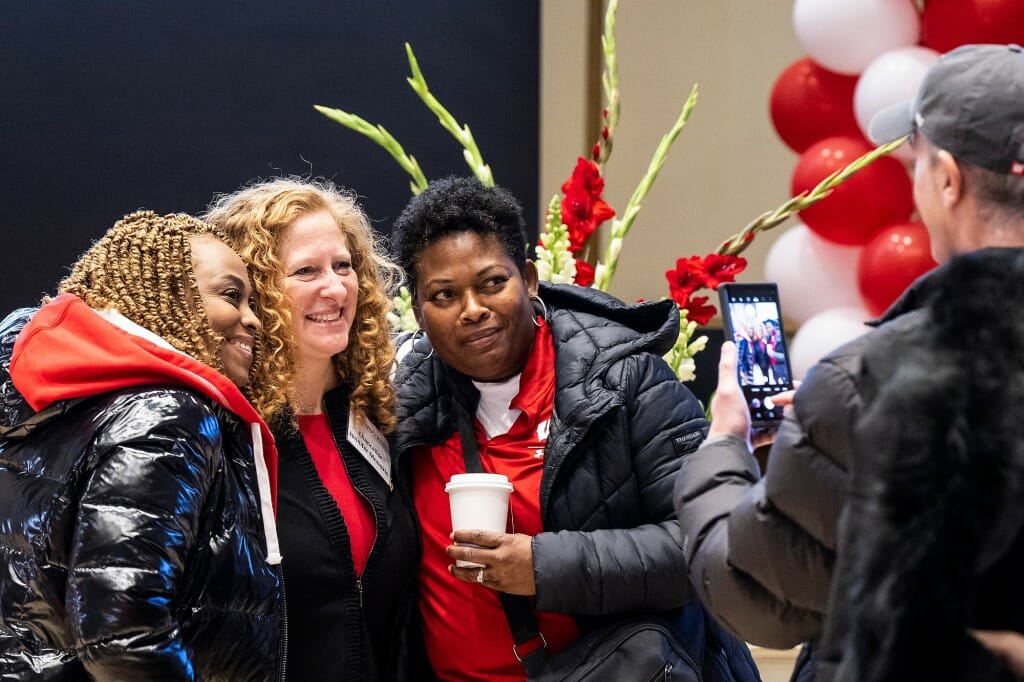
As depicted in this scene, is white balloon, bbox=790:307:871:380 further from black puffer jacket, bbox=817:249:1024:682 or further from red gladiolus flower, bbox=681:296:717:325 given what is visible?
black puffer jacket, bbox=817:249:1024:682

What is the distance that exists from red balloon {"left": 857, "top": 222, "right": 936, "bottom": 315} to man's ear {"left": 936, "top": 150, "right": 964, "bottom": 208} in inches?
88.3

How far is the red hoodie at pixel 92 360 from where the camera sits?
5.09 ft

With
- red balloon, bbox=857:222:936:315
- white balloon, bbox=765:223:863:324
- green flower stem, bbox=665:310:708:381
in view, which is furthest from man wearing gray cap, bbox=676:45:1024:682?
white balloon, bbox=765:223:863:324

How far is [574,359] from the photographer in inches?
82.3

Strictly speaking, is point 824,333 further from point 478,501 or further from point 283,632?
point 283,632

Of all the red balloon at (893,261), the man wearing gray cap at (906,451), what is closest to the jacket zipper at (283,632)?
the man wearing gray cap at (906,451)

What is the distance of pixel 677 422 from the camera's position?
2033 mm

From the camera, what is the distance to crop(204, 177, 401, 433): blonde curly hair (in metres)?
2.08

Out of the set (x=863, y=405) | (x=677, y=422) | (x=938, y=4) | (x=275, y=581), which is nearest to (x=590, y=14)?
(x=938, y=4)

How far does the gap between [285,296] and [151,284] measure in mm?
419

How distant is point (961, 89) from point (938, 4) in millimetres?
2512

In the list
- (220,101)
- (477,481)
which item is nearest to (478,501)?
(477,481)

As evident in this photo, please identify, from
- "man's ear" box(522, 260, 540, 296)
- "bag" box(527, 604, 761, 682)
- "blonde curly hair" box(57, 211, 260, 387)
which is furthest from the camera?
"man's ear" box(522, 260, 540, 296)

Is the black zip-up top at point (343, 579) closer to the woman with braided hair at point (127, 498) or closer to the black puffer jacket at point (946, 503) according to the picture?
the woman with braided hair at point (127, 498)
